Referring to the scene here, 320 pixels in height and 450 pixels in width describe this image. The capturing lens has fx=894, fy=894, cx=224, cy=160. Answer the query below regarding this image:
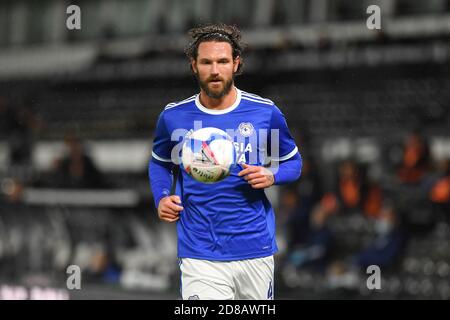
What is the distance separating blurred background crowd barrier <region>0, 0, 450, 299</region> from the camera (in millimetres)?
8594

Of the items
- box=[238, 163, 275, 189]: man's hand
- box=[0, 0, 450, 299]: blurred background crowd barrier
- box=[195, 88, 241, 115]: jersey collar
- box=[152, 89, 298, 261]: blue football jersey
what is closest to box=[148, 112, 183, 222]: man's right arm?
box=[152, 89, 298, 261]: blue football jersey

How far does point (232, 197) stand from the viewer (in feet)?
14.0

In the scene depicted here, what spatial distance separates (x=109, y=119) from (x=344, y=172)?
286cm

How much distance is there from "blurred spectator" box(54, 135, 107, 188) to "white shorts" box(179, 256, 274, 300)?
19.4ft

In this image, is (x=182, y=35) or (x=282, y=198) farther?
(x=182, y=35)

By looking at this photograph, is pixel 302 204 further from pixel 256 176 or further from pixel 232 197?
pixel 256 176

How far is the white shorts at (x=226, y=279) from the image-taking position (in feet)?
13.9

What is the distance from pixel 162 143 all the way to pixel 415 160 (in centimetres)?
455

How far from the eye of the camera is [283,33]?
30.7 ft

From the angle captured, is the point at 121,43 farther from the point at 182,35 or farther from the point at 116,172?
the point at 116,172

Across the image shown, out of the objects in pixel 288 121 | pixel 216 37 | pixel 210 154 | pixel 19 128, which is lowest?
pixel 19 128

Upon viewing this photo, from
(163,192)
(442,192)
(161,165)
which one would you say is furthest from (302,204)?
(163,192)

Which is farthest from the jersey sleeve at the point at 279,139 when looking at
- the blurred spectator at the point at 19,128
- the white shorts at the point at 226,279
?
the blurred spectator at the point at 19,128
